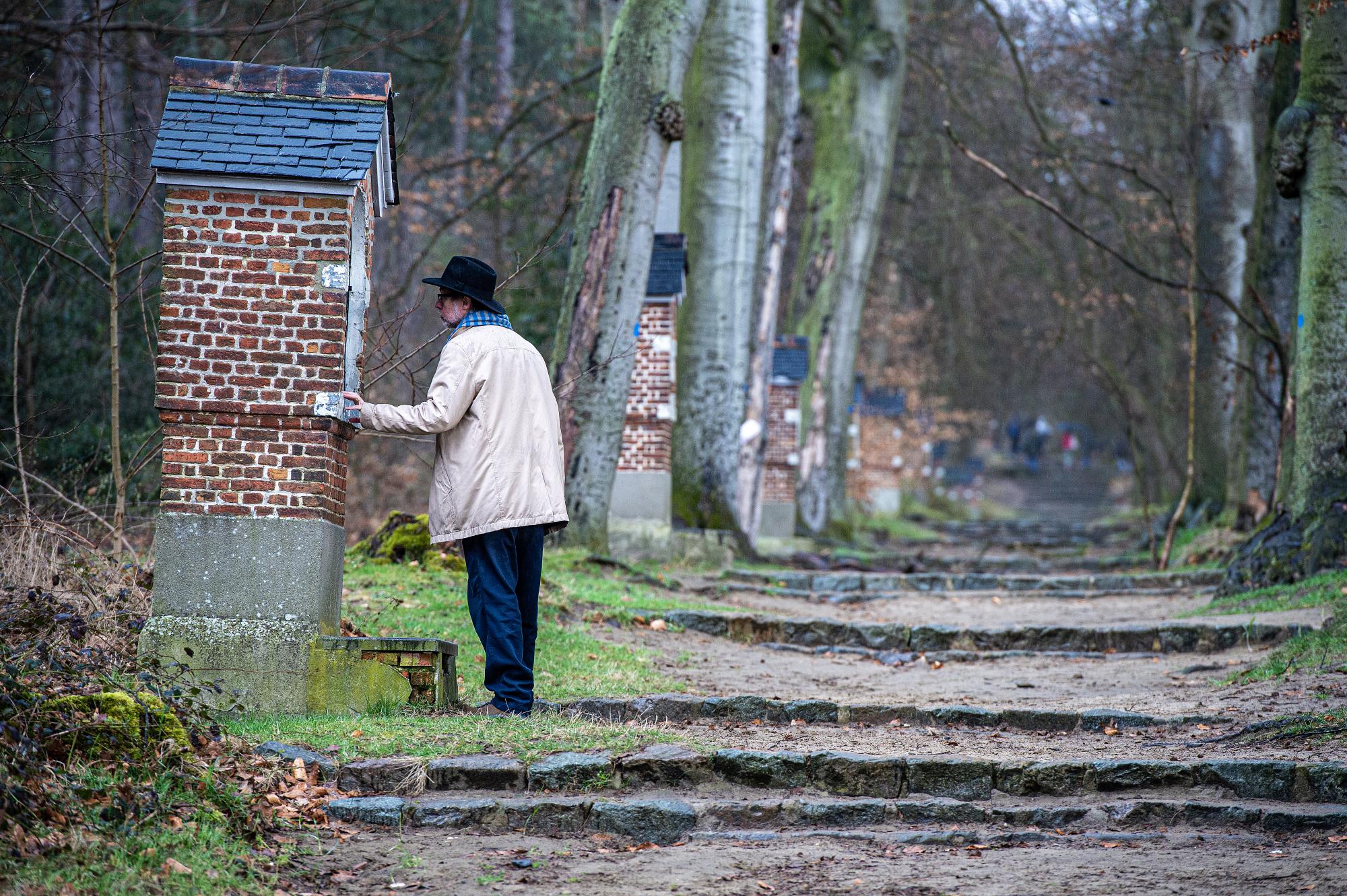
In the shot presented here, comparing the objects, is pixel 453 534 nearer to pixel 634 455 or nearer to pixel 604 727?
pixel 604 727

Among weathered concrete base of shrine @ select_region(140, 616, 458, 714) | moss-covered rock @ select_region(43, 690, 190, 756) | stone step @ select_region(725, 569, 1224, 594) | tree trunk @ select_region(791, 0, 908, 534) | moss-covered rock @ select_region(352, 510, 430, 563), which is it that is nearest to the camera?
moss-covered rock @ select_region(43, 690, 190, 756)

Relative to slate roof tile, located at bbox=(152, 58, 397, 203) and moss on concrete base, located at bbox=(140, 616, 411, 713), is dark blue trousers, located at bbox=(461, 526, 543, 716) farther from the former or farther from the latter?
slate roof tile, located at bbox=(152, 58, 397, 203)

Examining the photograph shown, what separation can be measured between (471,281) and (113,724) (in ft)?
9.28

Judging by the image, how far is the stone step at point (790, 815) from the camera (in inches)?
201

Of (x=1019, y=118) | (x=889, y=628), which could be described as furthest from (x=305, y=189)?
(x=1019, y=118)

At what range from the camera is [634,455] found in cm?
1636

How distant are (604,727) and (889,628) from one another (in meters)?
5.36

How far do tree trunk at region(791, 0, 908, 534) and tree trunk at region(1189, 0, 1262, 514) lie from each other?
531 centimetres

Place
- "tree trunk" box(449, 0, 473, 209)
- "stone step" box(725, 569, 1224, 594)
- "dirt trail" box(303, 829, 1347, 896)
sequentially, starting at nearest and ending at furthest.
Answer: "dirt trail" box(303, 829, 1347, 896) → "stone step" box(725, 569, 1224, 594) → "tree trunk" box(449, 0, 473, 209)

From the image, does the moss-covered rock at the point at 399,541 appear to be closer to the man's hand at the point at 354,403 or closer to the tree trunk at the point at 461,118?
the man's hand at the point at 354,403

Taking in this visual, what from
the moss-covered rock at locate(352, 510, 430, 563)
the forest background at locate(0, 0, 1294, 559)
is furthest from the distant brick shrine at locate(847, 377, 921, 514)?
the moss-covered rock at locate(352, 510, 430, 563)

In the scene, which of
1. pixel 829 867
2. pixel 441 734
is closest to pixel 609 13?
pixel 441 734

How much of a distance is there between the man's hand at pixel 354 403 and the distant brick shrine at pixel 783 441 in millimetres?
18062

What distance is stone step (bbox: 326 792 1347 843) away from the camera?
5.11 m
